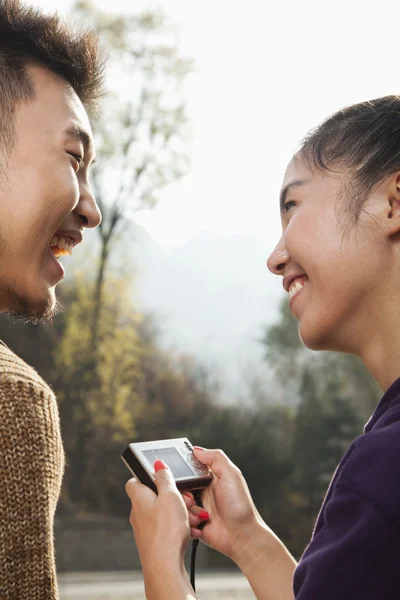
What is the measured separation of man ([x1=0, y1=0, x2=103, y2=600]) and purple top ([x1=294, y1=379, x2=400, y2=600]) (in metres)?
0.55

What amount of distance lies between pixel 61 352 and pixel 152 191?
4.00 meters

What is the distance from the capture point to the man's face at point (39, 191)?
1781 millimetres

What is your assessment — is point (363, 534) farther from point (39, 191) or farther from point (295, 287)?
point (39, 191)

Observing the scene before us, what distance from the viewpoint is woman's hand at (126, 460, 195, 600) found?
1606 millimetres

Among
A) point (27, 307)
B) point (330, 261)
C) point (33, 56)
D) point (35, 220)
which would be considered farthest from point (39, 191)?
point (330, 261)

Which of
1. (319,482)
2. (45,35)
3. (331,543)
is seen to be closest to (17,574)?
(331,543)

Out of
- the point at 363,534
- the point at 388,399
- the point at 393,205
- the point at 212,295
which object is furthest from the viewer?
the point at 212,295

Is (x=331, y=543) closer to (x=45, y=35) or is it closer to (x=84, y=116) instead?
(x=84, y=116)

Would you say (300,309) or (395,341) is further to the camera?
(300,309)

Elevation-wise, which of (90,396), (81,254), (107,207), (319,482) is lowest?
(319,482)

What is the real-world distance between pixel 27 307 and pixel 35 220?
0.79 ft

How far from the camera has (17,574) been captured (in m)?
1.37

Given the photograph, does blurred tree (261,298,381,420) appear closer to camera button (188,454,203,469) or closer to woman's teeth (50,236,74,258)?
camera button (188,454,203,469)

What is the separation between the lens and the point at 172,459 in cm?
198
